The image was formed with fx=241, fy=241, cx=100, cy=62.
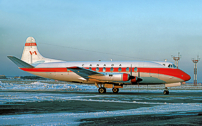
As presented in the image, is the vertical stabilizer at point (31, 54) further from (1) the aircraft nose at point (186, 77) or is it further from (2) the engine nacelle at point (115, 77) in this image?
(1) the aircraft nose at point (186, 77)

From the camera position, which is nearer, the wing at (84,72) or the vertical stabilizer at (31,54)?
the wing at (84,72)

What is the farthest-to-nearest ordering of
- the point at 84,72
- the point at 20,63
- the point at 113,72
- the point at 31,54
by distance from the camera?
the point at 31,54
the point at 20,63
the point at 113,72
the point at 84,72

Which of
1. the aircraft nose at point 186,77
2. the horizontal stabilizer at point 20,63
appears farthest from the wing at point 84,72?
the aircraft nose at point 186,77

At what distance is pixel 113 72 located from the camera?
30234mm

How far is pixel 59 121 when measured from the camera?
10016 millimetres

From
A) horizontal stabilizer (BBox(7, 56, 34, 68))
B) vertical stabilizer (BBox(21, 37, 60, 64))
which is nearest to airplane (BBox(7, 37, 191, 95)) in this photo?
horizontal stabilizer (BBox(7, 56, 34, 68))

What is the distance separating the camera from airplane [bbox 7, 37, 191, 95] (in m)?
28.7

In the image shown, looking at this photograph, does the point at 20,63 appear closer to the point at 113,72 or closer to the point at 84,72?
the point at 84,72

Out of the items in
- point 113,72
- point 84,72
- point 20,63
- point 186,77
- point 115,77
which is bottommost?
point 115,77

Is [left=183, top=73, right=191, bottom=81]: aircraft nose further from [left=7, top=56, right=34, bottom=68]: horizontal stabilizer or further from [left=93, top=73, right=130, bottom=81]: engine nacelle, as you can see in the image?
[left=7, top=56, right=34, bottom=68]: horizontal stabilizer

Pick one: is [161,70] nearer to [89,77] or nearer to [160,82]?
[160,82]

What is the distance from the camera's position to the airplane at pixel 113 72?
94.3 feet

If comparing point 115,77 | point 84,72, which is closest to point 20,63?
point 84,72

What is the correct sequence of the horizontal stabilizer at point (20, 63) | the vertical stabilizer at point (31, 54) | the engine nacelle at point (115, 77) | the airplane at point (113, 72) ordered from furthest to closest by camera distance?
the vertical stabilizer at point (31, 54), the horizontal stabilizer at point (20, 63), the airplane at point (113, 72), the engine nacelle at point (115, 77)
